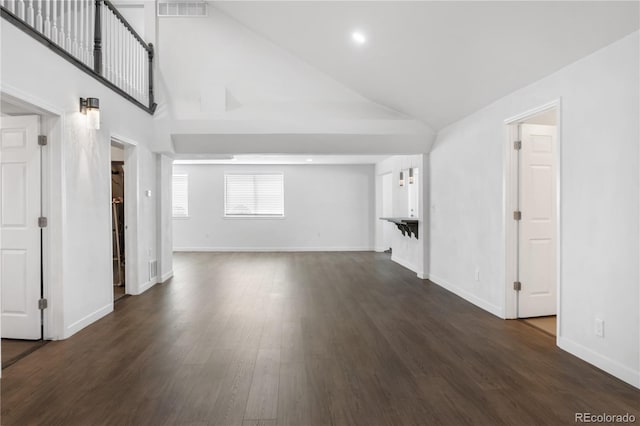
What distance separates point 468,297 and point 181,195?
7958 millimetres

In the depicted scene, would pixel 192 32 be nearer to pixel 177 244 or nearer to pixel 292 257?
pixel 292 257

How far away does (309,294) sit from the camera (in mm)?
5164

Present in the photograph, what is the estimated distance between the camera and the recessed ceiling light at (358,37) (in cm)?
409

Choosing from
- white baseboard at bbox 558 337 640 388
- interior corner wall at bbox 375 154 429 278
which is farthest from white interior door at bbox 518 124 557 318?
interior corner wall at bbox 375 154 429 278

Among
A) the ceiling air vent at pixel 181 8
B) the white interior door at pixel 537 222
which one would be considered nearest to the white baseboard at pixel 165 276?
the ceiling air vent at pixel 181 8

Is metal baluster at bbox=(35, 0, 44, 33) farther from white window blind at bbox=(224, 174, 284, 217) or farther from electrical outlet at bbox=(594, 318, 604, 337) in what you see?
white window blind at bbox=(224, 174, 284, 217)

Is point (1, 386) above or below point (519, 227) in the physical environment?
below

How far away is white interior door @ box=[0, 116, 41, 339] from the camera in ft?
11.1

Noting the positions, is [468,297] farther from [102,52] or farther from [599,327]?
[102,52]

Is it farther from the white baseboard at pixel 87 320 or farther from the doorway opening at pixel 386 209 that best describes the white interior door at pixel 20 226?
the doorway opening at pixel 386 209

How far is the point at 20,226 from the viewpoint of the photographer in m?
3.40

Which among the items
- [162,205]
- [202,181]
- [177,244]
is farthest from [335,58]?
[177,244]

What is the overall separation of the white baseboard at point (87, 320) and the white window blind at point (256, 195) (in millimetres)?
6010

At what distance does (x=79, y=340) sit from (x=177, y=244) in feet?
22.8
